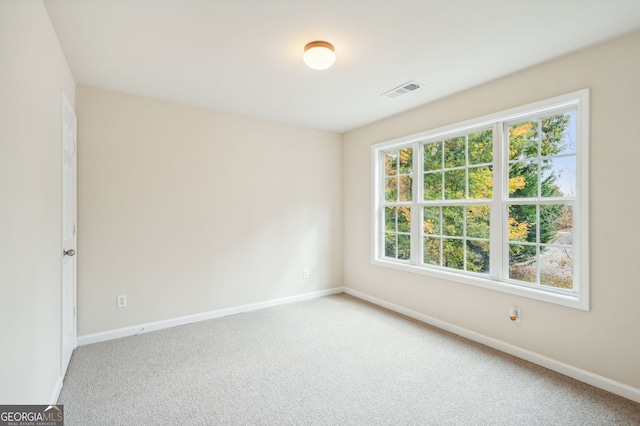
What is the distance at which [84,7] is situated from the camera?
6.12 ft

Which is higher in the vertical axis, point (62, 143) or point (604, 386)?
point (62, 143)

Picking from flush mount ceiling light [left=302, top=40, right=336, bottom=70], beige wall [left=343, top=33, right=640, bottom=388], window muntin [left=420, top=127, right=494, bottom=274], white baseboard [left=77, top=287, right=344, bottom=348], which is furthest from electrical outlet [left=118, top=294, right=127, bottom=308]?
beige wall [left=343, top=33, right=640, bottom=388]

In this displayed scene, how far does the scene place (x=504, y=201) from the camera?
292 centimetres

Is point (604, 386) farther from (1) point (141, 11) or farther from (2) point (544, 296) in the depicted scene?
(1) point (141, 11)

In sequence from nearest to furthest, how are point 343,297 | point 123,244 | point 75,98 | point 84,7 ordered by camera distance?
point 84,7 → point 75,98 → point 123,244 → point 343,297

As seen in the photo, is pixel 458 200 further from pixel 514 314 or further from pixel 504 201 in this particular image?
pixel 514 314

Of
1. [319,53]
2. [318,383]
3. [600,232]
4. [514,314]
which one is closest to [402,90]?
[319,53]

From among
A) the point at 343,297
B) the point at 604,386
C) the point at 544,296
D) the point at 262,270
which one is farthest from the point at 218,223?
the point at 604,386

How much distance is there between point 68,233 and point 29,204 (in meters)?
1.14

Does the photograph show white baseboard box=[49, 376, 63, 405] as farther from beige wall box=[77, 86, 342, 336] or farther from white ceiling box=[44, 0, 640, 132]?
white ceiling box=[44, 0, 640, 132]

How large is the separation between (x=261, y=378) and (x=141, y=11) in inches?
105

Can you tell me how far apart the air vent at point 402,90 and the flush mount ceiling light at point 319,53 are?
1.02 meters

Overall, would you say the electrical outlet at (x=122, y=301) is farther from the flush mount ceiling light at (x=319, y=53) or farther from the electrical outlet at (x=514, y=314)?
the electrical outlet at (x=514, y=314)

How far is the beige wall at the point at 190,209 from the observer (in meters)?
3.03
